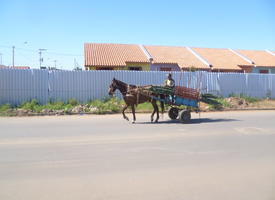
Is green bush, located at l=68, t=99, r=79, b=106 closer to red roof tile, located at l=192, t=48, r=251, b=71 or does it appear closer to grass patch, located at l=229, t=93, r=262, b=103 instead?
grass patch, located at l=229, t=93, r=262, b=103

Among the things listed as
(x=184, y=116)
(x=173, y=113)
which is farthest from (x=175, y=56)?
(x=184, y=116)

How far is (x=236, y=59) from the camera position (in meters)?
32.5

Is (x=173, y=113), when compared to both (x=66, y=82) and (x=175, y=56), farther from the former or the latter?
(x=175, y=56)

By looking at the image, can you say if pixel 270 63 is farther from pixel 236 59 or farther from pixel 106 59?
pixel 106 59

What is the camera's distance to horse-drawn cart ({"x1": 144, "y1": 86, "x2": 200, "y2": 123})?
1200 cm

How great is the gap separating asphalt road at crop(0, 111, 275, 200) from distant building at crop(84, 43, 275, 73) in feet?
57.3

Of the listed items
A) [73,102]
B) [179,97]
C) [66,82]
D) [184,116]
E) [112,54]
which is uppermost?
[112,54]

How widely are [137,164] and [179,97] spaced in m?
6.74

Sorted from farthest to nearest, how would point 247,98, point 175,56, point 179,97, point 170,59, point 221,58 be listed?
point 221,58 → point 175,56 → point 170,59 → point 247,98 → point 179,97

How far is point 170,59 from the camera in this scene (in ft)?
96.1

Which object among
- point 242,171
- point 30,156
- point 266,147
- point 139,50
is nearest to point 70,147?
point 30,156

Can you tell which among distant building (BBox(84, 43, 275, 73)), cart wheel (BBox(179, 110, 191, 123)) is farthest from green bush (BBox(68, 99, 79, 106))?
distant building (BBox(84, 43, 275, 73))

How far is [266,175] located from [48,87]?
1483 centimetres

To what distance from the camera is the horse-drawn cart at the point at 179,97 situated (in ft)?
39.4
